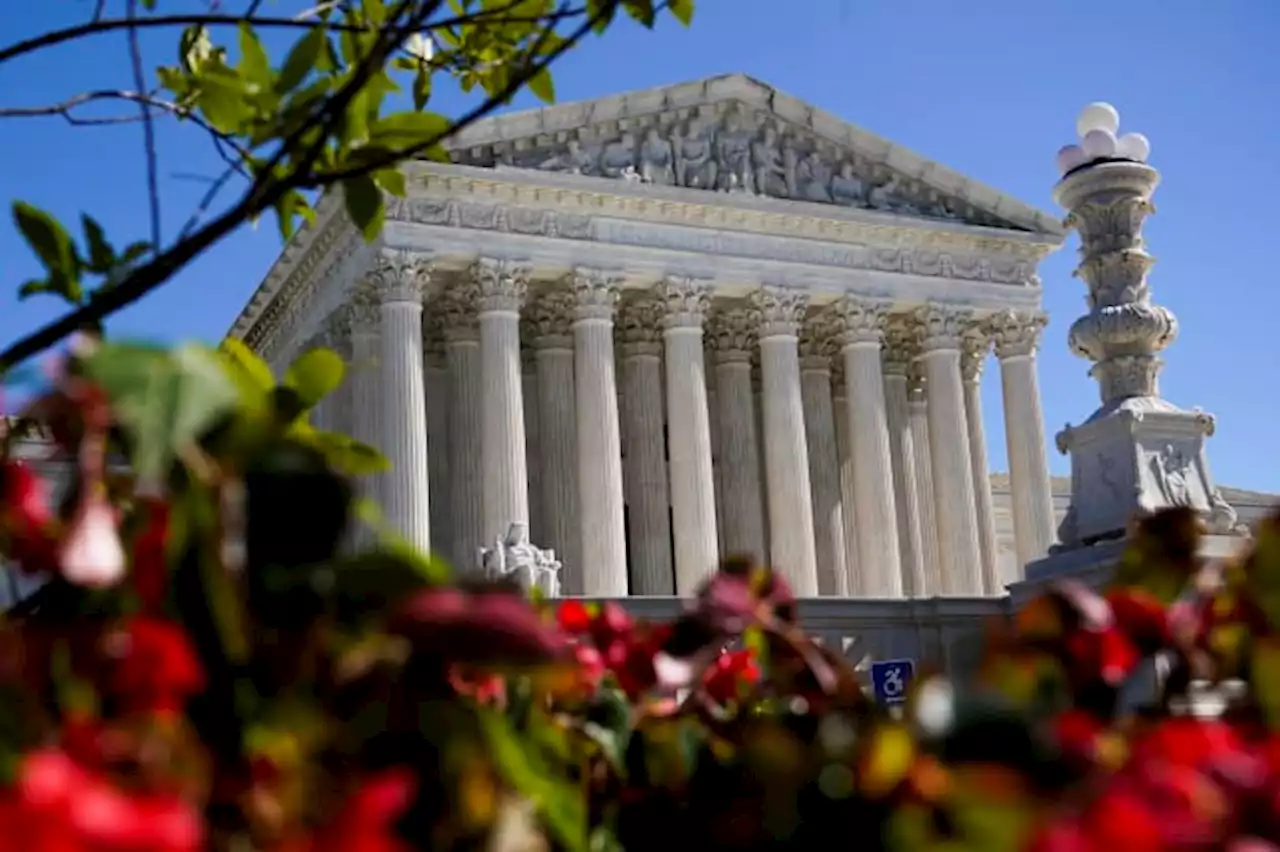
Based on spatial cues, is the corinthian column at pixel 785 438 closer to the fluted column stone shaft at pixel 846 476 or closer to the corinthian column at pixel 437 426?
the fluted column stone shaft at pixel 846 476

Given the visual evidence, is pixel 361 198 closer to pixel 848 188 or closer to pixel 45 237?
pixel 45 237

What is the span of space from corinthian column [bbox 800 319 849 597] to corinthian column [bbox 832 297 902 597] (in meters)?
2.47

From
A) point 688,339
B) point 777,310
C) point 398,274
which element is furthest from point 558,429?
point 398,274

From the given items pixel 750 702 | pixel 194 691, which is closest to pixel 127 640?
pixel 194 691

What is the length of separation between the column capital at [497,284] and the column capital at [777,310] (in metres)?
7.13

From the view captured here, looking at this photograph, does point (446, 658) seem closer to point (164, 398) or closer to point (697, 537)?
point (164, 398)

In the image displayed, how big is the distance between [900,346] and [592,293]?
41.5ft

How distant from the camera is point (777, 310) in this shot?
38.5 m

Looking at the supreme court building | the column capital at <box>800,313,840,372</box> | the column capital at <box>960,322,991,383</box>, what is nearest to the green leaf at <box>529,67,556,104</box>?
the supreme court building

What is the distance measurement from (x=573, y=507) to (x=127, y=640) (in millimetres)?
37648

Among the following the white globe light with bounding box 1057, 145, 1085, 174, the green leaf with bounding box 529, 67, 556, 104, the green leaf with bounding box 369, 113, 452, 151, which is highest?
the white globe light with bounding box 1057, 145, 1085, 174

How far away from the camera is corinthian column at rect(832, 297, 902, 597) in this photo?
38.3 m

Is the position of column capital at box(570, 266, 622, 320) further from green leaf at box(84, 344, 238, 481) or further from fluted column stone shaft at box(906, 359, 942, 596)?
green leaf at box(84, 344, 238, 481)

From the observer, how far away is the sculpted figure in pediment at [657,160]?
37938 mm
